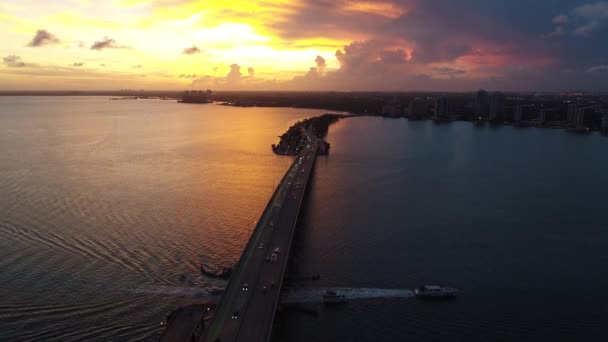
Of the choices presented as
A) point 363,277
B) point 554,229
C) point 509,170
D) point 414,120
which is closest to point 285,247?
point 363,277

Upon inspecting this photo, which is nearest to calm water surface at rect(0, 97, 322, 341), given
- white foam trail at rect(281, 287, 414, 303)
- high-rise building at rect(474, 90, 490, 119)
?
white foam trail at rect(281, 287, 414, 303)

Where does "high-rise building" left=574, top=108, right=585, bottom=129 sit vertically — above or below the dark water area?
above

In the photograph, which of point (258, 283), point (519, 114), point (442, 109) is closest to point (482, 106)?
point (442, 109)

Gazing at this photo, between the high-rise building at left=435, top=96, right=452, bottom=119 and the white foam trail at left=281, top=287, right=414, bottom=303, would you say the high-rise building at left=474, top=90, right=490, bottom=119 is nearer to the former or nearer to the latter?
the high-rise building at left=435, top=96, right=452, bottom=119

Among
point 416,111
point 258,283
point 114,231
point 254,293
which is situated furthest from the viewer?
point 416,111

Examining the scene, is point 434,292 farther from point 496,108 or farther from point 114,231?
point 496,108
